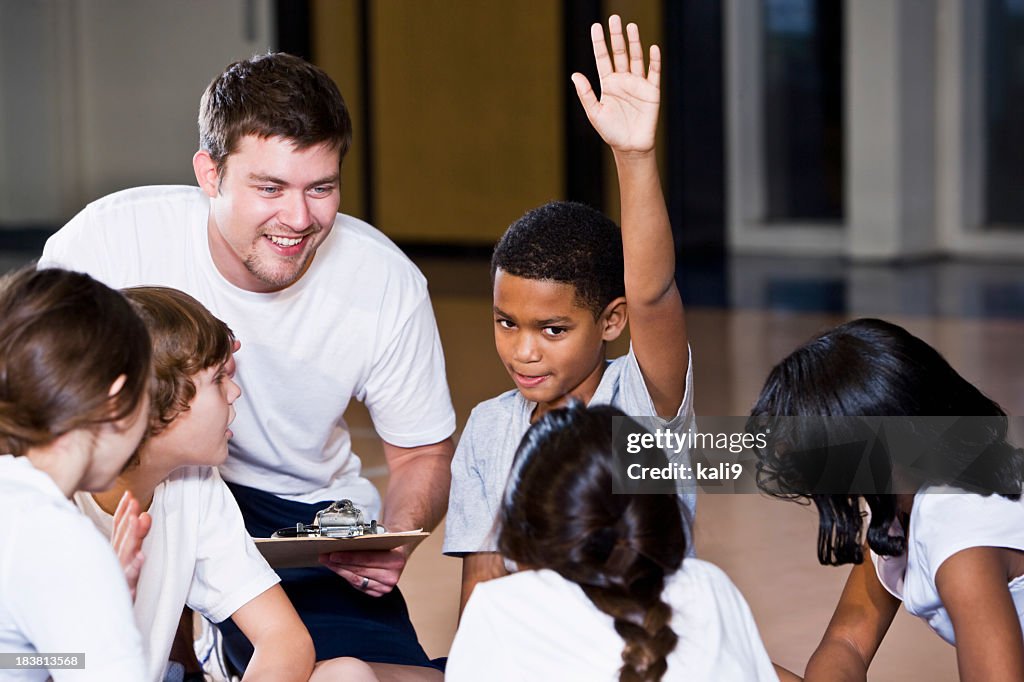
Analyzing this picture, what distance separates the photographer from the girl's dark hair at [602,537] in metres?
1.44

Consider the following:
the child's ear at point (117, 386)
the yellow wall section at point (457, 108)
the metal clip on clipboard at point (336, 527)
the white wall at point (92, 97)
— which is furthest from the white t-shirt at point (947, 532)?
the white wall at point (92, 97)

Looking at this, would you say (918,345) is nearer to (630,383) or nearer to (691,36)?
(630,383)

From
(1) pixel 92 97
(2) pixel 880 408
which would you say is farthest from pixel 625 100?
(1) pixel 92 97

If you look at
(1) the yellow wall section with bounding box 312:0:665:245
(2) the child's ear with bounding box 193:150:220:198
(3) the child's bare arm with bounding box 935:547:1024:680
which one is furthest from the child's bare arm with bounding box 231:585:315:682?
(1) the yellow wall section with bounding box 312:0:665:245

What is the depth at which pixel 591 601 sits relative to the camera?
146cm

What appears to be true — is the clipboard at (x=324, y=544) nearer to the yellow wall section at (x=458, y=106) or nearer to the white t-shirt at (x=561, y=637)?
the white t-shirt at (x=561, y=637)

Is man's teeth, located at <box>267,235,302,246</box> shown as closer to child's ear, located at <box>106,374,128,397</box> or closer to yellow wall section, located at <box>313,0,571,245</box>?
child's ear, located at <box>106,374,128,397</box>

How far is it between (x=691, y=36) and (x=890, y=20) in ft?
4.23

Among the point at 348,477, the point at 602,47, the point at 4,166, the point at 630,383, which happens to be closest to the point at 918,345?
the point at 630,383

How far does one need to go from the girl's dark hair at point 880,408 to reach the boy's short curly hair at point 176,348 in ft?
2.32

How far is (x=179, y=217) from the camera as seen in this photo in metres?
2.39

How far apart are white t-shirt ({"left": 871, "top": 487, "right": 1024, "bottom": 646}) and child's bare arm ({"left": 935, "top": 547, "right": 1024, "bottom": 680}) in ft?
0.05

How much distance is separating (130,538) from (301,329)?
746mm

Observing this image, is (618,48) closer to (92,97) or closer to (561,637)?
(561,637)
